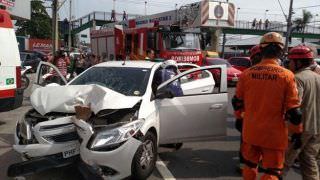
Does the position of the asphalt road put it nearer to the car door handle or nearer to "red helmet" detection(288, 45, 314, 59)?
the car door handle

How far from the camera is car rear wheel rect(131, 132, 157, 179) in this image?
566cm

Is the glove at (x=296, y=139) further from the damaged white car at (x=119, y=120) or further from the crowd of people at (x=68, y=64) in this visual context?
the crowd of people at (x=68, y=64)

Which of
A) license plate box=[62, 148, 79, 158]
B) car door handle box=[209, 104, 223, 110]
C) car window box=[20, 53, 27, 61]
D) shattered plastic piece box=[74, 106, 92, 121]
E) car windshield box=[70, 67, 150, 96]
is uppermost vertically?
car windshield box=[70, 67, 150, 96]

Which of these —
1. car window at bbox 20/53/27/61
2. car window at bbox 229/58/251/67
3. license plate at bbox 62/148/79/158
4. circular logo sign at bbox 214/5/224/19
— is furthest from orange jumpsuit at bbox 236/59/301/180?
car window at bbox 20/53/27/61

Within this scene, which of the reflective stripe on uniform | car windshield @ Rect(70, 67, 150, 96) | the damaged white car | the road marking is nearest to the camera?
the damaged white car

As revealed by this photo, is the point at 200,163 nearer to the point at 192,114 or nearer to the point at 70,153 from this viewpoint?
the point at 192,114

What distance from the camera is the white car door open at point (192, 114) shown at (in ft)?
21.7

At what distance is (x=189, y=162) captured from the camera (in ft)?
23.7

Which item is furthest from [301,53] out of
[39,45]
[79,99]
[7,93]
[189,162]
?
[39,45]

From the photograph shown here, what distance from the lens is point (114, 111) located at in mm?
5766

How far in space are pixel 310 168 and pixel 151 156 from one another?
2.02 meters

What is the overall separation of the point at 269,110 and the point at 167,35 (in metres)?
13.9

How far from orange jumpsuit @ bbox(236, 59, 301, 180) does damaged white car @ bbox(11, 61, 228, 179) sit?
162 cm

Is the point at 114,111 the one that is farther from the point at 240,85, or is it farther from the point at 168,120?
the point at 240,85
